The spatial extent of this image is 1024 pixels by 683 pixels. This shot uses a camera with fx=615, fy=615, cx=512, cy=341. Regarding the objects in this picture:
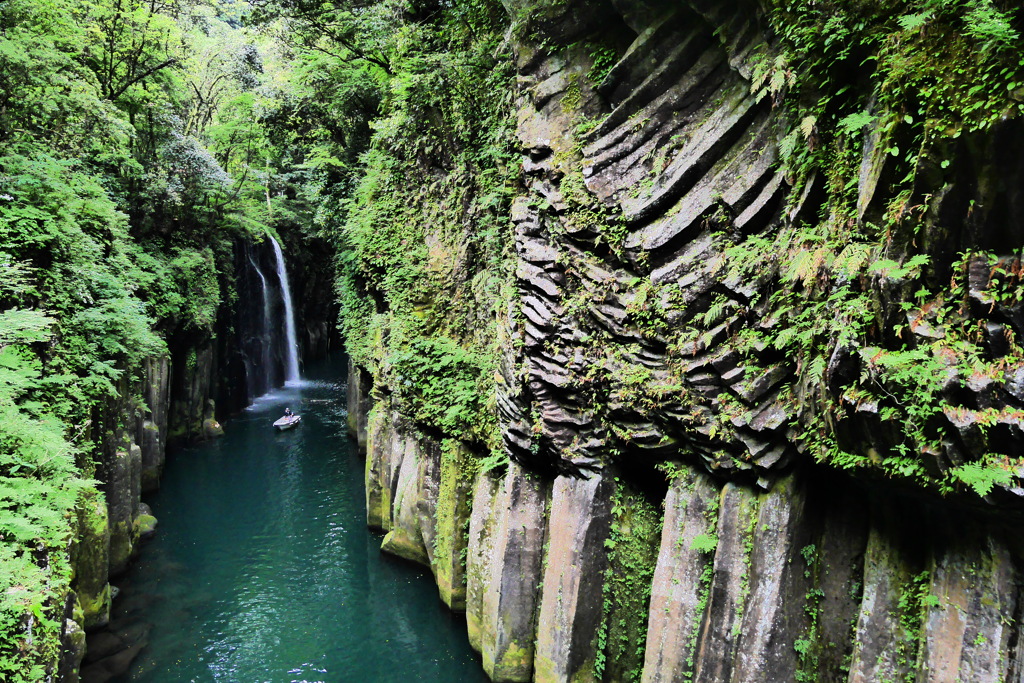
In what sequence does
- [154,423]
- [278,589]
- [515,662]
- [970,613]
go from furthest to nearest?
[154,423] < [278,589] < [515,662] < [970,613]

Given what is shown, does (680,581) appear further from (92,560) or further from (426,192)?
(426,192)

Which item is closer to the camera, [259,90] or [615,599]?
[615,599]

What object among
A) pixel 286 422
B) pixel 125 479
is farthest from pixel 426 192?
pixel 286 422

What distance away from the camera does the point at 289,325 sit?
115 ft

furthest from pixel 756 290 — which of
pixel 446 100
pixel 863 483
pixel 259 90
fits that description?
pixel 259 90

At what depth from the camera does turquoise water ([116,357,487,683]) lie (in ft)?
36.3

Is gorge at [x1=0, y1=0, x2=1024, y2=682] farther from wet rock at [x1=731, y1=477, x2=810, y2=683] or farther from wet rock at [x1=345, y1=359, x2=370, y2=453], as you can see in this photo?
wet rock at [x1=345, y1=359, x2=370, y2=453]

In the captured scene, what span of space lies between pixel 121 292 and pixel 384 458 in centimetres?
Answer: 702

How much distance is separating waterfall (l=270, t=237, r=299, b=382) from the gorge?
16.6 metres

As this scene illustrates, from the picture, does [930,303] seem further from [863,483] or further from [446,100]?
[446,100]

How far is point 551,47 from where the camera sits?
9492 mm

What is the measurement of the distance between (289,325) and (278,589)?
77.7ft

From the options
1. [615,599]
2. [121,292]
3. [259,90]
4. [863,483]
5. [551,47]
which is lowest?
[615,599]

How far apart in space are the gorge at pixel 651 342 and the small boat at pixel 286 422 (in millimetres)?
9108
